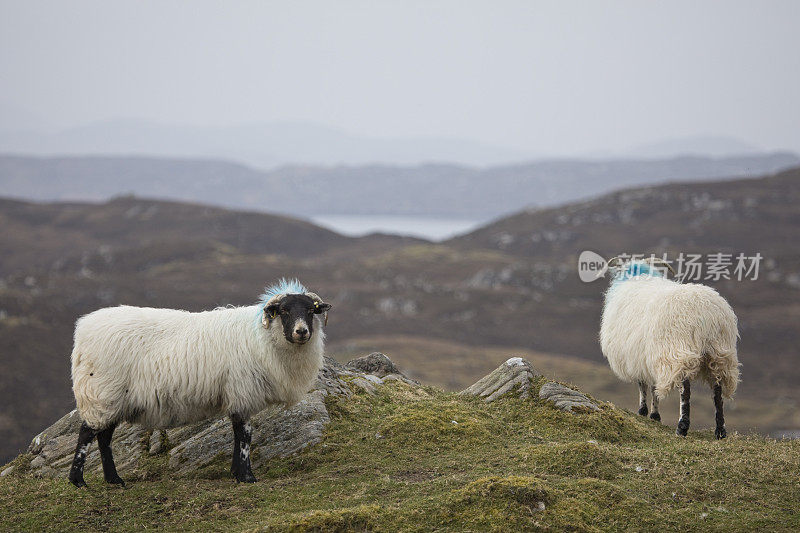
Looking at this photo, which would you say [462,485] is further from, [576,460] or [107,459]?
[107,459]

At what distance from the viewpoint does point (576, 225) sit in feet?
502

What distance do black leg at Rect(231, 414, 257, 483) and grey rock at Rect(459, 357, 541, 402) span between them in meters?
5.76

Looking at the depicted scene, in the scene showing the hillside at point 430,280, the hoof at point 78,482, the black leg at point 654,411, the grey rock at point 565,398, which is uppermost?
the grey rock at point 565,398

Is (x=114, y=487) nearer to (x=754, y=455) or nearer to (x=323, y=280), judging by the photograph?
(x=754, y=455)

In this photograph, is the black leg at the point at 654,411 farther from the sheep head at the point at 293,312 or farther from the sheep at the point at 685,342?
the sheep head at the point at 293,312

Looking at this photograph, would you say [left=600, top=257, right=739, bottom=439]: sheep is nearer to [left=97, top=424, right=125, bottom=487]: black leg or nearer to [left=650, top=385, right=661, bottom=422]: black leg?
[left=650, top=385, right=661, bottom=422]: black leg

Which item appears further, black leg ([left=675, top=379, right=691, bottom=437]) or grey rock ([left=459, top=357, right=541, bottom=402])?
grey rock ([left=459, top=357, right=541, bottom=402])

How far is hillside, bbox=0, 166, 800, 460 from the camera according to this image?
2682 inches

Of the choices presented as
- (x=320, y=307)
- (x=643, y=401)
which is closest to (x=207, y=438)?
(x=320, y=307)

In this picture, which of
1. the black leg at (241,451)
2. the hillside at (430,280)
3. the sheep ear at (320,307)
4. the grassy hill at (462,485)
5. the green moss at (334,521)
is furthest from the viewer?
the hillside at (430,280)

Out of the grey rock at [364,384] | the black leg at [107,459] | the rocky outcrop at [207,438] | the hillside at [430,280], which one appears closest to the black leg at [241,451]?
the rocky outcrop at [207,438]

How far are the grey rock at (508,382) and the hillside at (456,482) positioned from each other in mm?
478

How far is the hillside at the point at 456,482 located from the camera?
920 centimetres

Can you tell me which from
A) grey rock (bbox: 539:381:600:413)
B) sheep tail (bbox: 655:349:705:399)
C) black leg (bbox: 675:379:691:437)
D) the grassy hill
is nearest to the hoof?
the grassy hill
